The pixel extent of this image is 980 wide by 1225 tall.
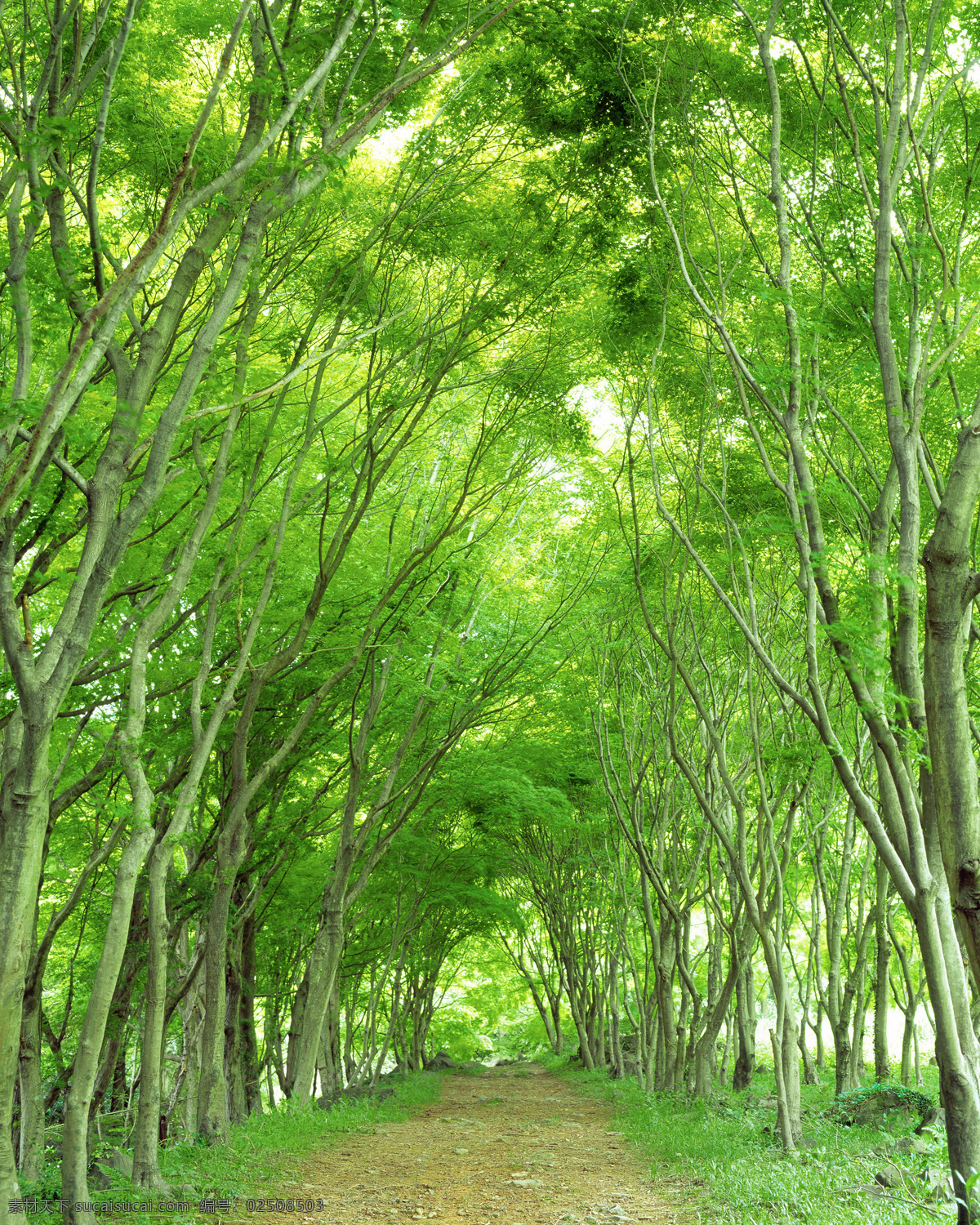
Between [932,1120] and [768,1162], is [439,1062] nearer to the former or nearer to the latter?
[932,1120]

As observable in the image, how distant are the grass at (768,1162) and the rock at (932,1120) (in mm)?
240

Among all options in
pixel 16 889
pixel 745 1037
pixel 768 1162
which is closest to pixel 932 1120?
pixel 768 1162

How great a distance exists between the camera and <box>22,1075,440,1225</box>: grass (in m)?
5.57

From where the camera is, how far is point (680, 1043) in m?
12.4

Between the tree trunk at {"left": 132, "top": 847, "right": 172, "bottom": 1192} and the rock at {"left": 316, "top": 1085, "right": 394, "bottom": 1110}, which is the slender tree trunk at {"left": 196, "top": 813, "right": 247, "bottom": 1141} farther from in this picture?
the rock at {"left": 316, "top": 1085, "right": 394, "bottom": 1110}

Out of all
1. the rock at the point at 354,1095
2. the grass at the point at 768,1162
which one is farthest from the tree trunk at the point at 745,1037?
the rock at the point at 354,1095

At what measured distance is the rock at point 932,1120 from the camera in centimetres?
816

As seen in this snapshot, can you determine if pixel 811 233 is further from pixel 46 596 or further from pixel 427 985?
pixel 427 985

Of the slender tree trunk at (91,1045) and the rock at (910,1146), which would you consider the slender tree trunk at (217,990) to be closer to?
the slender tree trunk at (91,1045)

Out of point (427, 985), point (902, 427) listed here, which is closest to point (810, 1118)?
point (902, 427)

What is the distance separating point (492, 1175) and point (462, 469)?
7393 mm

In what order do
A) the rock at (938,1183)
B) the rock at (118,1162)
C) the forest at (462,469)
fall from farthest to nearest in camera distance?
1. the rock at (118,1162)
2. the rock at (938,1183)
3. the forest at (462,469)

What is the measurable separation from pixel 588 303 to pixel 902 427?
5264 millimetres

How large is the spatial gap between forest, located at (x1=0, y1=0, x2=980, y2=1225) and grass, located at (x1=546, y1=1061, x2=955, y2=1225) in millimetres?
544
